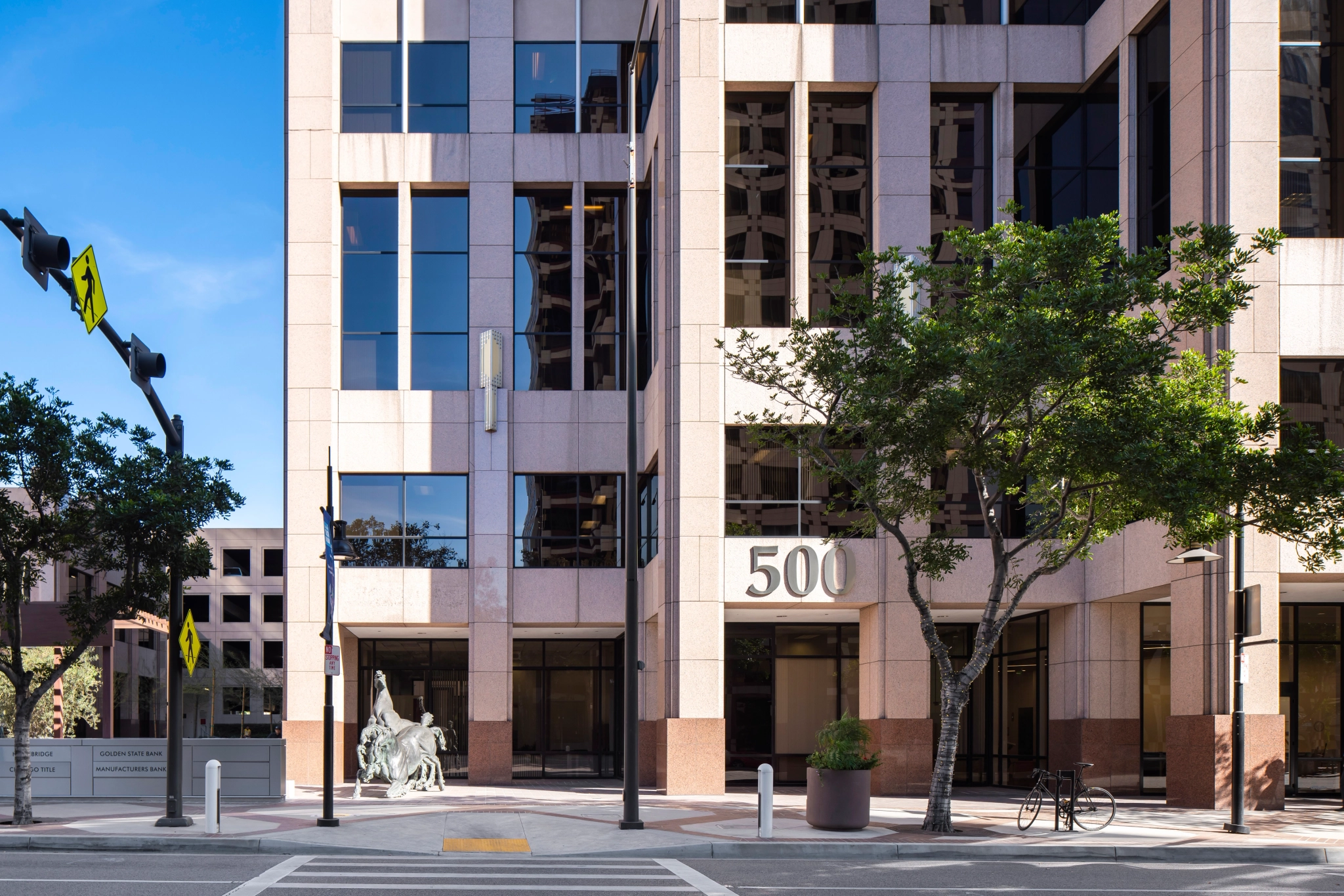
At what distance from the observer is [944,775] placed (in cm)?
1847

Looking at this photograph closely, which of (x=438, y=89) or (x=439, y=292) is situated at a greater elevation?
(x=438, y=89)

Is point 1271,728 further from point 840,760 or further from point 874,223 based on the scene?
point 874,223

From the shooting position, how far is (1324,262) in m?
22.3

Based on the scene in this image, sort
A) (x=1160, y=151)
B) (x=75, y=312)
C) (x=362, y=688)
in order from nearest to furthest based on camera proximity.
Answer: (x=75, y=312), (x=1160, y=151), (x=362, y=688)

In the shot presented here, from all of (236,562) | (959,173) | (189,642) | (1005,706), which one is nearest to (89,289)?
(189,642)

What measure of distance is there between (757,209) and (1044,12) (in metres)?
8.29

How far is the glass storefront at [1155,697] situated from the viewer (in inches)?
1017

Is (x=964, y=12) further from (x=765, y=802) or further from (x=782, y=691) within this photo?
(x=765, y=802)

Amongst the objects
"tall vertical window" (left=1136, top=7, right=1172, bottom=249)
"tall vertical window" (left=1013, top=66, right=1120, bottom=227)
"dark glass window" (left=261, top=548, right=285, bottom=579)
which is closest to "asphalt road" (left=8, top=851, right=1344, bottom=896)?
"tall vertical window" (left=1136, top=7, right=1172, bottom=249)

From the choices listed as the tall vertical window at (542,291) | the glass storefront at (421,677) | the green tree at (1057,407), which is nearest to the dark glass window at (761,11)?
the tall vertical window at (542,291)

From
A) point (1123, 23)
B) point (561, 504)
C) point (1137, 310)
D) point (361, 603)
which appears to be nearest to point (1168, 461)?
point (1137, 310)

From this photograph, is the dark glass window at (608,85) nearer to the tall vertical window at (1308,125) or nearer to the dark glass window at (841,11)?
the dark glass window at (841,11)

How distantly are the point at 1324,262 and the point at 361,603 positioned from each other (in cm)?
2295

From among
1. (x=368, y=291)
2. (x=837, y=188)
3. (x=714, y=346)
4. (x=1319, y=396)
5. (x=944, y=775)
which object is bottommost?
(x=944, y=775)
